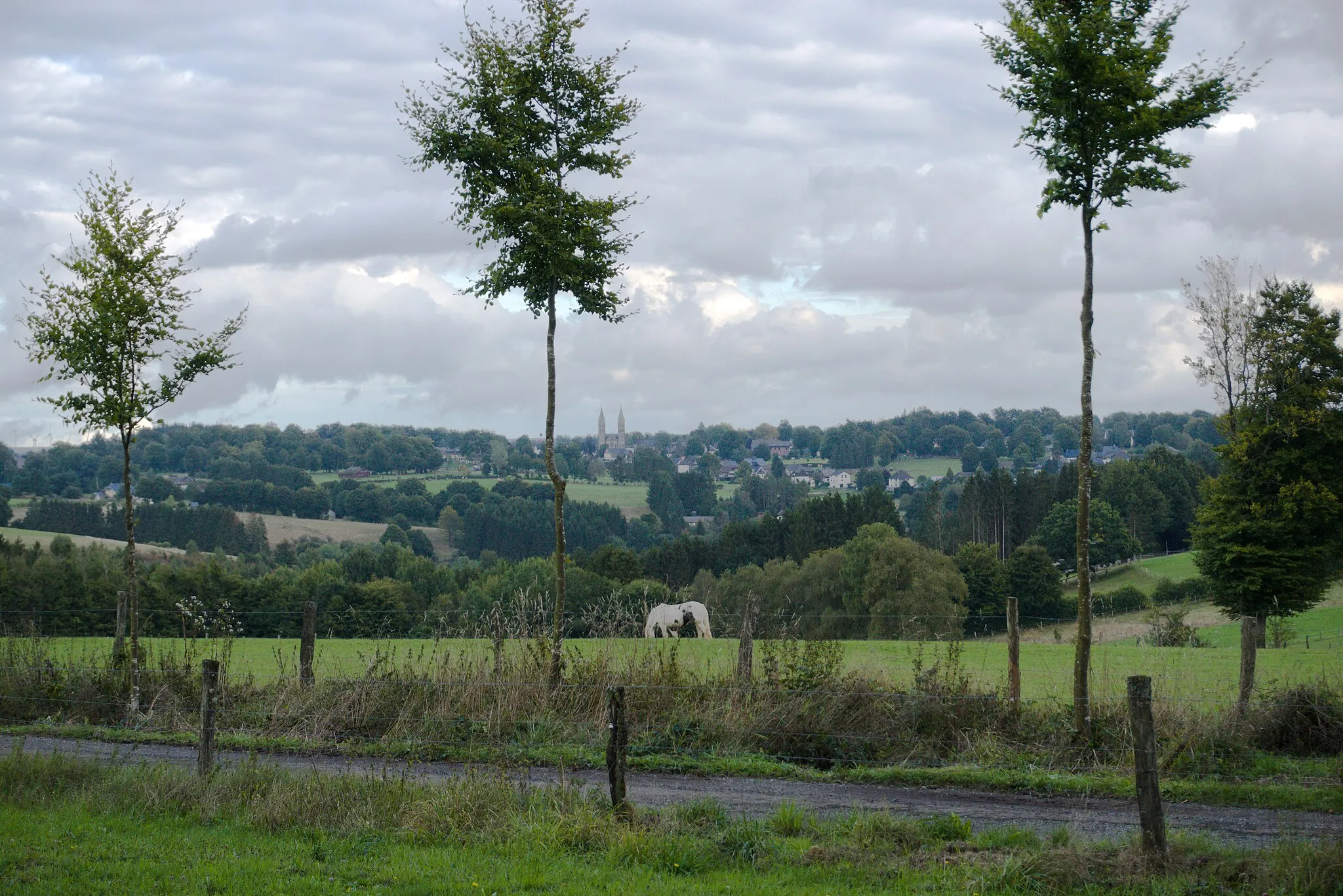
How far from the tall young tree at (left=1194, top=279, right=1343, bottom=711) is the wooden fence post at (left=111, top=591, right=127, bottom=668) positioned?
33.9 metres

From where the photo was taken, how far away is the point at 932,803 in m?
10.5

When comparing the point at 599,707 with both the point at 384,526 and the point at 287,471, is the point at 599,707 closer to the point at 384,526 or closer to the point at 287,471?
the point at 384,526

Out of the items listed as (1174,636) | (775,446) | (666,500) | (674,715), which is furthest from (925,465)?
(674,715)

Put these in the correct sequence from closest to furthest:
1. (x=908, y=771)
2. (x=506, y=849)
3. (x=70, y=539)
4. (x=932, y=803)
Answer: (x=506, y=849), (x=932, y=803), (x=908, y=771), (x=70, y=539)

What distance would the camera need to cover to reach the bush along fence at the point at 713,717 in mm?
11539

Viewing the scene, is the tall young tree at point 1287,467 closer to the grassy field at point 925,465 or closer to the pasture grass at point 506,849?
the pasture grass at point 506,849

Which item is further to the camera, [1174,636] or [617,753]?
[1174,636]

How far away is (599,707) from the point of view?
13703 mm

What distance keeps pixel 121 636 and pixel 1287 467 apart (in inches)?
1407

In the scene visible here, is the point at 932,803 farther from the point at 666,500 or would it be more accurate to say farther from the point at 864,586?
the point at 666,500

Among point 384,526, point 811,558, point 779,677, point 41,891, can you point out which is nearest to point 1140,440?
point 811,558

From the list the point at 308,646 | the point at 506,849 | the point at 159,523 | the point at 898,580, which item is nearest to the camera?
the point at 506,849

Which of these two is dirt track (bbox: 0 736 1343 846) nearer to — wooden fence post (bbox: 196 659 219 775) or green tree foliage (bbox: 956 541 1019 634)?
wooden fence post (bbox: 196 659 219 775)

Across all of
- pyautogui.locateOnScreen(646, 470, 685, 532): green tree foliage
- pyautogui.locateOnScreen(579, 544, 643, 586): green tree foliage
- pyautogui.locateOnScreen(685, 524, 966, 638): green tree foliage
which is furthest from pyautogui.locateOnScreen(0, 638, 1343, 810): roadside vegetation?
pyautogui.locateOnScreen(646, 470, 685, 532): green tree foliage
